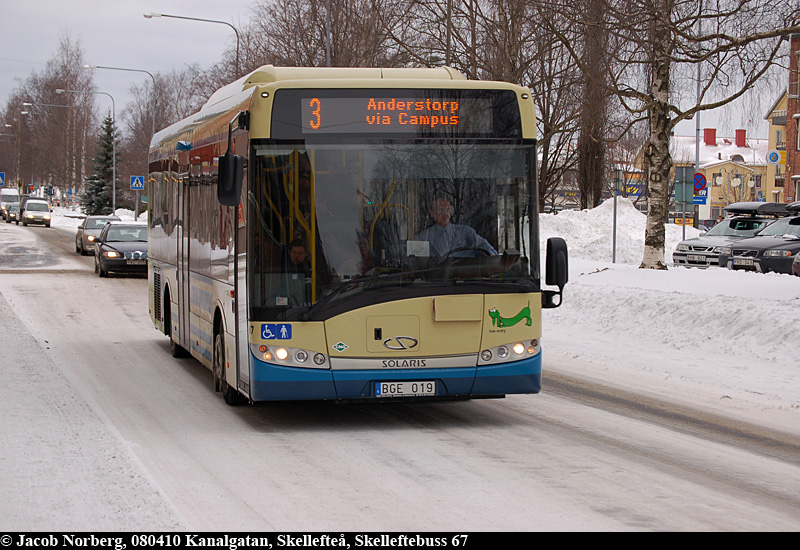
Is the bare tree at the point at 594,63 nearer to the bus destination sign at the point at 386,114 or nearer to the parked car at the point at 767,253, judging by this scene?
the parked car at the point at 767,253

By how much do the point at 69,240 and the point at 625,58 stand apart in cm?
3738

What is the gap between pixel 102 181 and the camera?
77.8 m

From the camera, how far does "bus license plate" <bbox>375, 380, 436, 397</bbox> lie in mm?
8891

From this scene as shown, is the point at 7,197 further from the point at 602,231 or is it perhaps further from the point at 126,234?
the point at 126,234

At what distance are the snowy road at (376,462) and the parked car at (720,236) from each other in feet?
60.2

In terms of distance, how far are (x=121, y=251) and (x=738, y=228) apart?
57.9ft

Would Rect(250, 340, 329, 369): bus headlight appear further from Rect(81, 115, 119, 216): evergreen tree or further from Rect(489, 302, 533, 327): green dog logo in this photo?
Rect(81, 115, 119, 216): evergreen tree

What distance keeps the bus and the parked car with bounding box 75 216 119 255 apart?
33.4m

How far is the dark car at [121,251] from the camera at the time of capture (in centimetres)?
2905

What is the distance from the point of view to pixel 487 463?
7.70 meters

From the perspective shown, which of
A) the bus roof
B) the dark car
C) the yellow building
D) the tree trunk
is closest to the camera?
the bus roof

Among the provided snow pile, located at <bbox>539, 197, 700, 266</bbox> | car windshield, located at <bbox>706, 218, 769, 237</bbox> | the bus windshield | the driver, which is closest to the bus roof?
the bus windshield

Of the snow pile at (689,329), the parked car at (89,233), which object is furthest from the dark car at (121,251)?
the snow pile at (689,329)

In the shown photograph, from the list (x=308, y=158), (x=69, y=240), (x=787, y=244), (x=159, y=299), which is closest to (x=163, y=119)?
(x=69, y=240)
